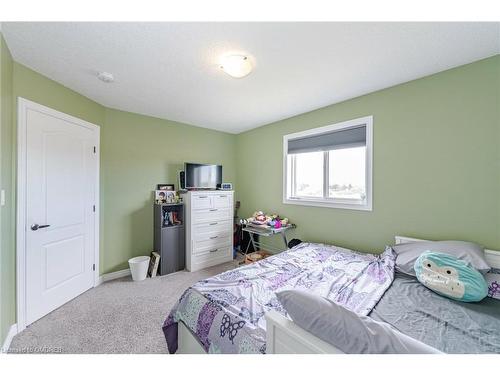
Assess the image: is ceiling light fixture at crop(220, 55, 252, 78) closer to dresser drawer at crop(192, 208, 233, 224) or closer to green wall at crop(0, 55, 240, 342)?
green wall at crop(0, 55, 240, 342)

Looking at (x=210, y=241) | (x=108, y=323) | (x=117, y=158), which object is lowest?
(x=108, y=323)

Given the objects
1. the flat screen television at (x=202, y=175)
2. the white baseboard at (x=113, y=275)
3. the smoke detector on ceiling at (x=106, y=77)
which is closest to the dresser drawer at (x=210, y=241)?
the flat screen television at (x=202, y=175)

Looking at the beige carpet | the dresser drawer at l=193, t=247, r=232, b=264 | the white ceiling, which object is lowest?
the beige carpet

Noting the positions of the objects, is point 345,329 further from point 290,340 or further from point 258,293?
point 258,293

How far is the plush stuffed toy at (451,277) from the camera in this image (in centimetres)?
128

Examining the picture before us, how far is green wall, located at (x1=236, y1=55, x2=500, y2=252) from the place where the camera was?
5.48ft

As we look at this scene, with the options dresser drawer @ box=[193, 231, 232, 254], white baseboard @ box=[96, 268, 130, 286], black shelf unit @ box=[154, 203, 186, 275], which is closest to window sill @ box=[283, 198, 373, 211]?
dresser drawer @ box=[193, 231, 232, 254]

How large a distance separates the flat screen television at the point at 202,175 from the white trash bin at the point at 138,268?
1281mm

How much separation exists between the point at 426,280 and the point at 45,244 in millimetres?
3467

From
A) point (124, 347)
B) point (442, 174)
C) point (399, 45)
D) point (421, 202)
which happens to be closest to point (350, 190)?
point (421, 202)

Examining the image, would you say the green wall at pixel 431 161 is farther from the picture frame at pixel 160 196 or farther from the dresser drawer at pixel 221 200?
the picture frame at pixel 160 196

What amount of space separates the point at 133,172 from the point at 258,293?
2622 mm

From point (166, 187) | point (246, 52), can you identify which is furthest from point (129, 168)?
point (246, 52)

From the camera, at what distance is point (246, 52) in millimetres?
1586
